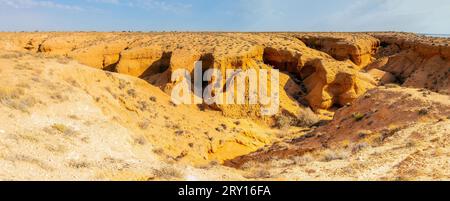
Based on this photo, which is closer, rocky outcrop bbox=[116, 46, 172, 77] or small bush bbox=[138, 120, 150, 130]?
small bush bbox=[138, 120, 150, 130]

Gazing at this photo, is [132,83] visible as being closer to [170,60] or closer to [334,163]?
[170,60]

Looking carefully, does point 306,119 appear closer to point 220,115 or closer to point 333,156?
point 220,115

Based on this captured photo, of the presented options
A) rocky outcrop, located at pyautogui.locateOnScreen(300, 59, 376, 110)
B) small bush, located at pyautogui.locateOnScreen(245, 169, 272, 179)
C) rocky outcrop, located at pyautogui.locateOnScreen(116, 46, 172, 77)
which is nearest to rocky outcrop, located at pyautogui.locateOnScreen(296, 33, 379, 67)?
rocky outcrop, located at pyautogui.locateOnScreen(300, 59, 376, 110)

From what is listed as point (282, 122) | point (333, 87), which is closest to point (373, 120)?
point (282, 122)

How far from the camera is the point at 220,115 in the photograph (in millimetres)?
25391

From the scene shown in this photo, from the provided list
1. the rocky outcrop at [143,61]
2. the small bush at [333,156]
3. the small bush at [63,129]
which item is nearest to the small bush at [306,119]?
the rocky outcrop at [143,61]

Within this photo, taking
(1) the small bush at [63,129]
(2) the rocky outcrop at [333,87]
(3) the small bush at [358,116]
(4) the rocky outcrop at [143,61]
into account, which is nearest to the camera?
(1) the small bush at [63,129]

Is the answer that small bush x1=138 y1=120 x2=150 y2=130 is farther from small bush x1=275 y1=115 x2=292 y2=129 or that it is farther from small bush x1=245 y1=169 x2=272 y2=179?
small bush x1=275 y1=115 x2=292 y2=129

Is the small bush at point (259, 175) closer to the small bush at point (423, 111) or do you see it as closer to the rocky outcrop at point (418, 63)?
the small bush at point (423, 111)

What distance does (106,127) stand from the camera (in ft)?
43.0

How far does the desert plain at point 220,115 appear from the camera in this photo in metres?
9.17

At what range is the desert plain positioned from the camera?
9.17 m

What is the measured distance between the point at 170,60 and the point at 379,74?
742 inches
